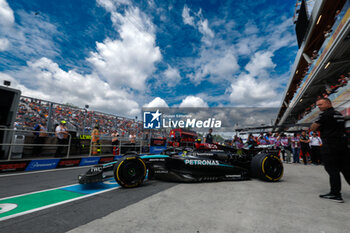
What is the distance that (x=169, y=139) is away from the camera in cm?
1691

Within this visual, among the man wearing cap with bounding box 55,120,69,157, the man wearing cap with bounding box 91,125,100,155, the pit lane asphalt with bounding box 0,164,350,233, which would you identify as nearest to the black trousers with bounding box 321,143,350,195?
the pit lane asphalt with bounding box 0,164,350,233

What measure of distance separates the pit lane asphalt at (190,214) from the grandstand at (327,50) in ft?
35.0

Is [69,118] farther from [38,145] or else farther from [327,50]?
[327,50]

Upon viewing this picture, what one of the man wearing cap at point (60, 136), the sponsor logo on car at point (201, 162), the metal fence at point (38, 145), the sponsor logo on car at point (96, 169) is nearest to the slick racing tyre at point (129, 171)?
the sponsor logo on car at point (96, 169)

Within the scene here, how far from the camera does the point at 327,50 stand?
36.4 ft

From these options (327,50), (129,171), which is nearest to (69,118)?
(129,171)

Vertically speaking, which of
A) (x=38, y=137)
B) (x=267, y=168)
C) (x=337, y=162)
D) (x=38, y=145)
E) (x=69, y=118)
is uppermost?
(x=69, y=118)

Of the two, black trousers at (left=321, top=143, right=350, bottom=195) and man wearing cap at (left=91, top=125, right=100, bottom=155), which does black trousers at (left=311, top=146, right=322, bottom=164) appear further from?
man wearing cap at (left=91, top=125, right=100, bottom=155)

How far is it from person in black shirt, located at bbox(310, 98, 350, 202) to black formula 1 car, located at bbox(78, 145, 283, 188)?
4.40ft

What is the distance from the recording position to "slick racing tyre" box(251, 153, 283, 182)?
4.02m

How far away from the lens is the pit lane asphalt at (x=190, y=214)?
5.55ft

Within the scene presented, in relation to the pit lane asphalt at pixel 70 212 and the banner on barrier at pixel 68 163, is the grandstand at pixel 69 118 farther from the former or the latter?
the pit lane asphalt at pixel 70 212

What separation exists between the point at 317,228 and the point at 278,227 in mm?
386

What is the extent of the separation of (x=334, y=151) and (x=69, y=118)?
995cm
